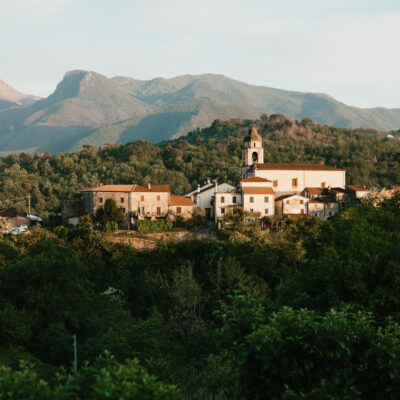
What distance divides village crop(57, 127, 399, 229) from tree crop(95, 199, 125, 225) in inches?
53.4

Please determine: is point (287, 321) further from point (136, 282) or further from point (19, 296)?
point (136, 282)

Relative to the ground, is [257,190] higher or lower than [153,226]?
higher

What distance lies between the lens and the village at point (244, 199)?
157 feet

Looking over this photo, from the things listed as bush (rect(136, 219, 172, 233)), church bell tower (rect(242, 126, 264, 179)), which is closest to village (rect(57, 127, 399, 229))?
bush (rect(136, 219, 172, 233))

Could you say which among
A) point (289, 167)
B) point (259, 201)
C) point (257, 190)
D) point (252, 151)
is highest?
point (252, 151)

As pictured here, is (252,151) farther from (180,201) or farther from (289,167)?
(180,201)

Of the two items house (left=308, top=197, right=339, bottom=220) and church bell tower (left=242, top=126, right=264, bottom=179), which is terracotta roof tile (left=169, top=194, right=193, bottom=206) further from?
house (left=308, top=197, right=339, bottom=220)

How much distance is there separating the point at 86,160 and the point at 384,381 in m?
88.4

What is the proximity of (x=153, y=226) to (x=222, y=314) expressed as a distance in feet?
114

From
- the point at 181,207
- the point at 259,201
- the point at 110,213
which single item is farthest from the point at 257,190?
the point at 110,213

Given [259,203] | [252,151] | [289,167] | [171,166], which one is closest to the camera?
[259,203]

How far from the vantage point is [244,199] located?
4753cm

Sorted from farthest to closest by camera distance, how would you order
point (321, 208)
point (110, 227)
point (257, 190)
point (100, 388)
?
point (321, 208) < point (257, 190) < point (110, 227) < point (100, 388)

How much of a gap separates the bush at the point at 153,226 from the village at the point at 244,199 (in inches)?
61.8
